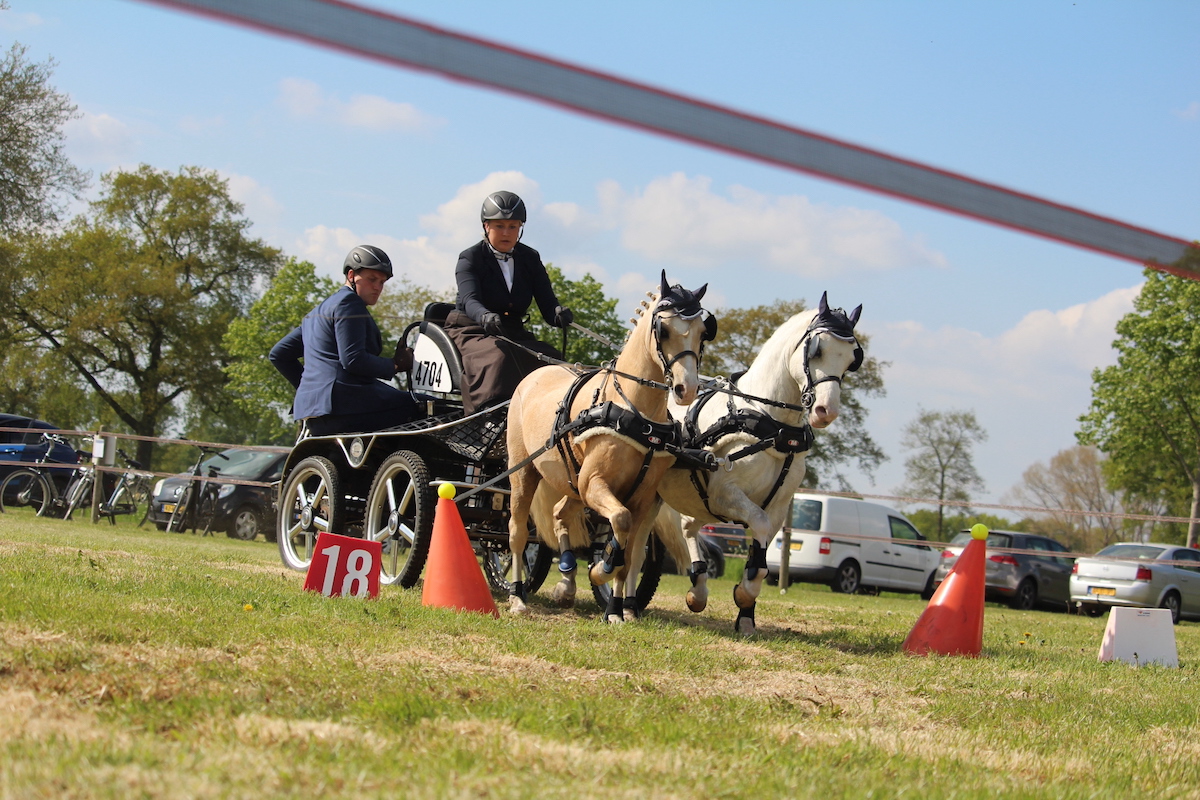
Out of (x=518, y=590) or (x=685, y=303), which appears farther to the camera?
(x=518, y=590)

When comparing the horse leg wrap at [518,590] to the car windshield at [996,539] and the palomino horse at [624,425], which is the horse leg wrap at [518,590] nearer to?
the palomino horse at [624,425]

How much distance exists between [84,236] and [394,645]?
4109cm

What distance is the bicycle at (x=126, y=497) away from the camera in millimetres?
18156

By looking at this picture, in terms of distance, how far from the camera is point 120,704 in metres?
3.15

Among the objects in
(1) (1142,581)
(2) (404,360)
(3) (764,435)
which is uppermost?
(2) (404,360)

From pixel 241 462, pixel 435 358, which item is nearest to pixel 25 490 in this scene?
pixel 241 462

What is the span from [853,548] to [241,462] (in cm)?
1085

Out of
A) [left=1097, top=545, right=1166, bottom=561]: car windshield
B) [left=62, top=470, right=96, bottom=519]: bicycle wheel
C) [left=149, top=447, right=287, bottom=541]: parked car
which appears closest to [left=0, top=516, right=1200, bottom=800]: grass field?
[left=149, top=447, right=287, bottom=541]: parked car

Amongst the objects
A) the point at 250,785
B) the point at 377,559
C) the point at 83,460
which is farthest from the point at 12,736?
the point at 83,460

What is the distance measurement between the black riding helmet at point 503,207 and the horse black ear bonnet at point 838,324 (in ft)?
8.34

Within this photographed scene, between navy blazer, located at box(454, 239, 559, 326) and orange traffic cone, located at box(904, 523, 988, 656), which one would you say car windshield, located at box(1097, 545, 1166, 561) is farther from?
navy blazer, located at box(454, 239, 559, 326)

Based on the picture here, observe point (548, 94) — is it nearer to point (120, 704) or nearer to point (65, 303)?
point (120, 704)

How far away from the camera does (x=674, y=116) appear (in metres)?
2.87

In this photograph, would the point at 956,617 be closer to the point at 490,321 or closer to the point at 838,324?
the point at 838,324
